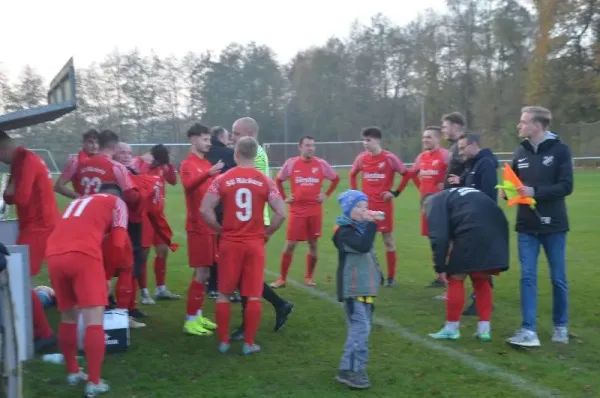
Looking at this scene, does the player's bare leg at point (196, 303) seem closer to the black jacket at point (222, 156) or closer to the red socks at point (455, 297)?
the black jacket at point (222, 156)

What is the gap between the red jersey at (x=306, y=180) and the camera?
934 centimetres

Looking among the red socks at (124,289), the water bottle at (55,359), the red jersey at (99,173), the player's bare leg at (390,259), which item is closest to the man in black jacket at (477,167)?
the player's bare leg at (390,259)

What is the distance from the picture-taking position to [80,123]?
45156 mm

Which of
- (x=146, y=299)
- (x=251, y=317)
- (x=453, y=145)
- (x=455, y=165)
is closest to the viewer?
(x=251, y=317)

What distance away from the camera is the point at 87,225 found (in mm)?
4945

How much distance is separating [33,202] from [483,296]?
4.35m

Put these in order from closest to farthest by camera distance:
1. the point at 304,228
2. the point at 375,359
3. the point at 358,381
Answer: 1. the point at 358,381
2. the point at 375,359
3. the point at 304,228

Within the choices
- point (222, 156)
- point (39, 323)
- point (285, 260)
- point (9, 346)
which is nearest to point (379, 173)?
point (285, 260)

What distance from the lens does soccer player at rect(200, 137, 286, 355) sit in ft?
19.6

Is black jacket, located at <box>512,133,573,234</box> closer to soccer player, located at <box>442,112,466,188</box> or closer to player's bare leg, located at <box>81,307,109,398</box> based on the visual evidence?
soccer player, located at <box>442,112,466,188</box>

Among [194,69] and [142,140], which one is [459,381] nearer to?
[142,140]

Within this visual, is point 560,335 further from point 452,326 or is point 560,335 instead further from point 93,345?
point 93,345

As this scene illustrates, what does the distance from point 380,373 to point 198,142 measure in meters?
3.12

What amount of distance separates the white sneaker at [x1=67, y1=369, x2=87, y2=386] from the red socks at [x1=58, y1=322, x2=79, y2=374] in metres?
0.03
